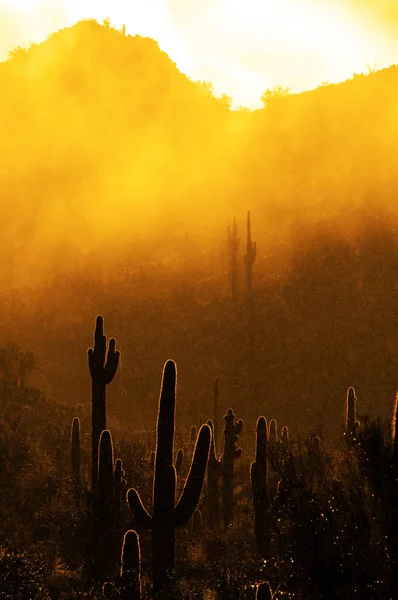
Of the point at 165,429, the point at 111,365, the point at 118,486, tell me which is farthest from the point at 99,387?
the point at 165,429

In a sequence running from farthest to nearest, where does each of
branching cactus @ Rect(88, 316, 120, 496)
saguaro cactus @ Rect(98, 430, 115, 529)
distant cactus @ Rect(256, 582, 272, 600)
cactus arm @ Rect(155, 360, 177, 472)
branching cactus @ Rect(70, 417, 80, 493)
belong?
branching cactus @ Rect(70, 417, 80, 493), branching cactus @ Rect(88, 316, 120, 496), saguaro cactus @ Rect(98, 430, 115, 529), cactus arm @ Rect(155, 360, 177, 472), distant cactus @ Rect(256, 582, 272, 600)

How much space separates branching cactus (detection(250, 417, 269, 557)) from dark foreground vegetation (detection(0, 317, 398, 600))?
4cm

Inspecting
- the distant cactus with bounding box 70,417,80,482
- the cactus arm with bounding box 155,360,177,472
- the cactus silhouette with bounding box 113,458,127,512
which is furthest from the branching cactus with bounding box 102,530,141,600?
the distant cactus with bounding box 70,417,80,482

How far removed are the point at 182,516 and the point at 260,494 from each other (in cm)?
541

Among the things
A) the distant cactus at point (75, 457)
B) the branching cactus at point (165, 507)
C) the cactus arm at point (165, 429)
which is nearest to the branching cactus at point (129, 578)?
the branching cactus at point (165, 507)

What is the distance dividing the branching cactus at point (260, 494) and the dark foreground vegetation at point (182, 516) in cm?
4

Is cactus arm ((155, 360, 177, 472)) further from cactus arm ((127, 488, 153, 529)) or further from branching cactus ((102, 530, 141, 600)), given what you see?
branching cactus ((102, 530, 141, 600))

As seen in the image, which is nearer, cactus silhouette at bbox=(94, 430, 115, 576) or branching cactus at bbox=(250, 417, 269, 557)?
cactus silhouette at bbox=(94, 430, 115, 576)

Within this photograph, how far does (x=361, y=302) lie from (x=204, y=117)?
4616 centimetres

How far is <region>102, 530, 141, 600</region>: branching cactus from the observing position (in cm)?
849

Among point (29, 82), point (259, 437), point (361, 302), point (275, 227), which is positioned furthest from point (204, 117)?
point (259, 437)

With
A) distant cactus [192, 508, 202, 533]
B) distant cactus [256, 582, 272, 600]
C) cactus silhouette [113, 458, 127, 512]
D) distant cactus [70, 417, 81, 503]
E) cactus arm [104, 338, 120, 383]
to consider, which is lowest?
distant cactus [256, 582, 272, 600]

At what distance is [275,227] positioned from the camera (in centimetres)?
4994

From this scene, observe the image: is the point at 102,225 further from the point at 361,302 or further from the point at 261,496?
the point at 261,496
